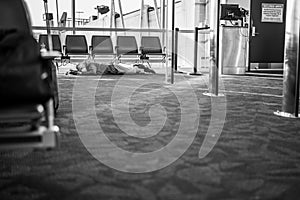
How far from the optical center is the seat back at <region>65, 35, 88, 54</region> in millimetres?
8291

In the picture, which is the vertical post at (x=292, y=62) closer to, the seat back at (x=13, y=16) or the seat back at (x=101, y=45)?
the seat back at (x=13, y=16)

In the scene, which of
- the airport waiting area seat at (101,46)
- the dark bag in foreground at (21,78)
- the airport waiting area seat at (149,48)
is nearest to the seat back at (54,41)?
the airport waiting area seat at (101,46)

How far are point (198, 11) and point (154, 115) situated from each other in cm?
747

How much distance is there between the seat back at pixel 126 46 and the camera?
28.1 feet

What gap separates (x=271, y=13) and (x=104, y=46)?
4.64 metres

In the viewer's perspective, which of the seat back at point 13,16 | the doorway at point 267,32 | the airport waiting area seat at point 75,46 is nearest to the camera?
the seat back at point 13,16

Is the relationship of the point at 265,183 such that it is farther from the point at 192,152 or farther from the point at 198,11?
the point at 198,11

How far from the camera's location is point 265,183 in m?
1.78

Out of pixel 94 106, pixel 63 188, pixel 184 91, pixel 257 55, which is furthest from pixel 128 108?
pixel 257 55

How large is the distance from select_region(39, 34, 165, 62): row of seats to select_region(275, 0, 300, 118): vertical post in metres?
5.25

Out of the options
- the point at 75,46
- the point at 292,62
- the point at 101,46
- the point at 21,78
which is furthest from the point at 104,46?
the point at 21,78

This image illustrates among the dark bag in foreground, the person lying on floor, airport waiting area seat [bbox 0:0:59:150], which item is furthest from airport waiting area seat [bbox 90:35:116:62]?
the dark bag in foreground

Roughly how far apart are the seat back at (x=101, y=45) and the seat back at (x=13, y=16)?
6441 millimetres

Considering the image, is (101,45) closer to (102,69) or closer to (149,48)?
(102,69)
